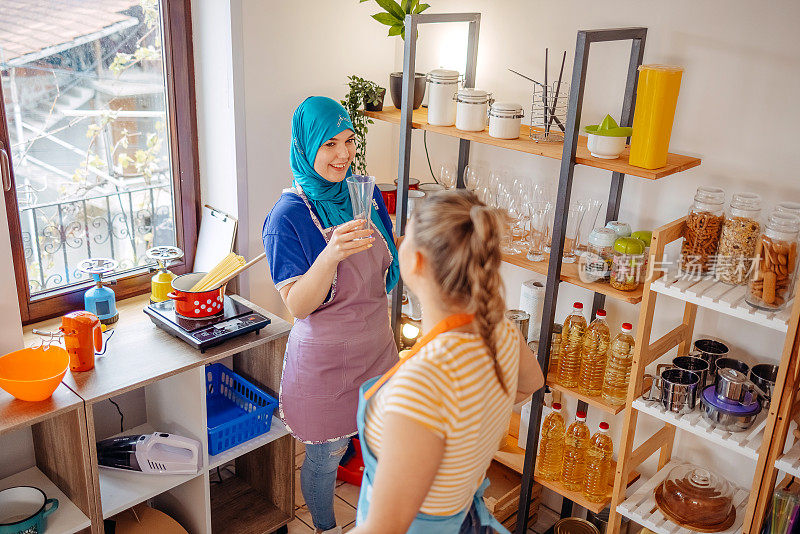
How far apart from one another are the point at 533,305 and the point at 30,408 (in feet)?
5.27

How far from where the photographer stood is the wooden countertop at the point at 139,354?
7.31ft

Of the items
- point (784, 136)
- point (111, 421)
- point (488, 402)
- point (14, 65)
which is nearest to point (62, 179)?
point (14, 65)

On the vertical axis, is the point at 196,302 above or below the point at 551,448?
above

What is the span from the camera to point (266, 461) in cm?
291

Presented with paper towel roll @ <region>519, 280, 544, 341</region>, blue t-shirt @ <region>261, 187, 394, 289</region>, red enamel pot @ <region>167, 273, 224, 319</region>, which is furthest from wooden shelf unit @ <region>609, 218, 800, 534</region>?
red enamel pot @ <region>167, 273, 224, 319</region>

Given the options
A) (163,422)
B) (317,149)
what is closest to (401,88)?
(317,149)

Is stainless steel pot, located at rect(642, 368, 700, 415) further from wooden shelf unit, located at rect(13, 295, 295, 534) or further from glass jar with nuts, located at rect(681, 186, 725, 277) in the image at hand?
wooden shelf unit, located at rect(13, 295, 295, 534)

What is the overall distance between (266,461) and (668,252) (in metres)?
1.66

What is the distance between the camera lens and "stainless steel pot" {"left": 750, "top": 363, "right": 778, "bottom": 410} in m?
2.14

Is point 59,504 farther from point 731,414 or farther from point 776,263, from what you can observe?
point 776,263

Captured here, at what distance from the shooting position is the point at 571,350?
8.02 feet

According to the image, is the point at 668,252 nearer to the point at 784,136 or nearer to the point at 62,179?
the point at 784,136

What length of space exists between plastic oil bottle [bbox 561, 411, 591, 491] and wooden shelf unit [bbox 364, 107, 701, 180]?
2.80 feet

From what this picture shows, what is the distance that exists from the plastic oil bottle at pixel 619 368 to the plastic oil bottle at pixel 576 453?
0.17m
